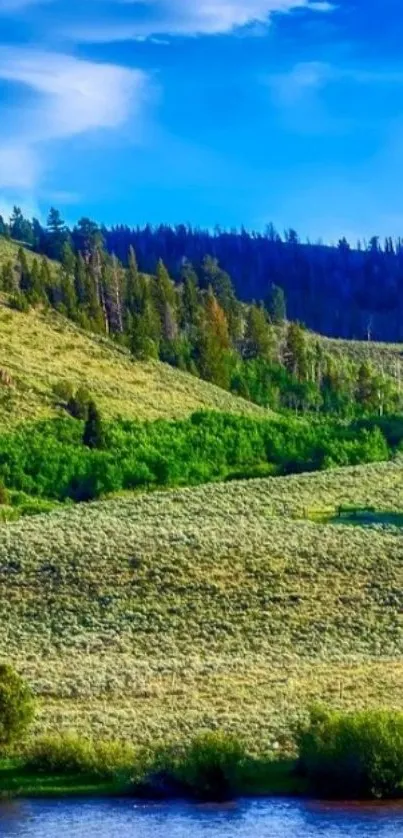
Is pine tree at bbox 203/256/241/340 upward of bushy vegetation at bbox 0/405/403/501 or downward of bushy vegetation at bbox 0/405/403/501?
upward

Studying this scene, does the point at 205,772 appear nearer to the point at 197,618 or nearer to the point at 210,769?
the point at 210,769

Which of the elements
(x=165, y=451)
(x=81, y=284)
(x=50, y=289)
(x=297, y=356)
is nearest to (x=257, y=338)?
(x=297, y=356)

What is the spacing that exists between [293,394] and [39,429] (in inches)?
1773

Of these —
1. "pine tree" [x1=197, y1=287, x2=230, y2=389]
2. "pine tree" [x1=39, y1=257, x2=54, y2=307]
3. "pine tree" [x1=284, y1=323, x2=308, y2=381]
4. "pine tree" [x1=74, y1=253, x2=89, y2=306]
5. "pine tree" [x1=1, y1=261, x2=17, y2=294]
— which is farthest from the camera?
"pine tree" [x1=74, y1=253, x2=89, y2=306]

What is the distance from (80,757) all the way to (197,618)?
21411mm

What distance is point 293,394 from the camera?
152 m

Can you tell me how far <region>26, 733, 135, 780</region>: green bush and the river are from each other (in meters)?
1.53

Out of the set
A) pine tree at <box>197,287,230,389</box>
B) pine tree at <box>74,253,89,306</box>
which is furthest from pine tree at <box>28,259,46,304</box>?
pine tree at <box>197,287,230,389</box>

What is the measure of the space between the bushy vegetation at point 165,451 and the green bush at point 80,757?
208 feet

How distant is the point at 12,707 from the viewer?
39.4 meters

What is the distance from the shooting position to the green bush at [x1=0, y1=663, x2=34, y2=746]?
3928 cm

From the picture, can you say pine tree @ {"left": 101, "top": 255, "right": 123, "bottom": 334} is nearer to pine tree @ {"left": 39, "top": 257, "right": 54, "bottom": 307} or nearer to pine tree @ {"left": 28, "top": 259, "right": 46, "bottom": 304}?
pine tree @ {"left": 39, "top": 257, "right": 54, "bottom": 307}

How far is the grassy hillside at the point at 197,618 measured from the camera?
45031mm

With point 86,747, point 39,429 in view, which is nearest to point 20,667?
point 86,747
